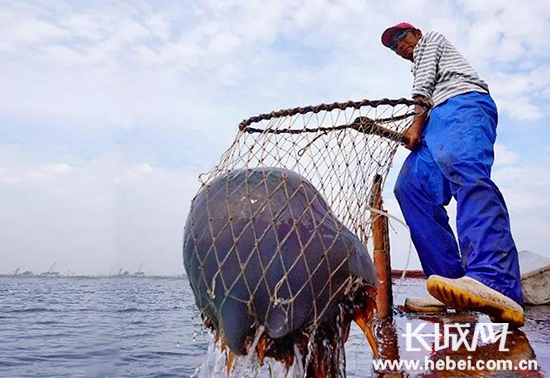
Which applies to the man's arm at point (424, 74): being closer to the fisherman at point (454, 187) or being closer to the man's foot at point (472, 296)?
the fisherman at point (454, 187)

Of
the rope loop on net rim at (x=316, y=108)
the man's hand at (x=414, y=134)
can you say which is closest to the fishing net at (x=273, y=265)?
the rope loop on net rim at (x=316, y=108)

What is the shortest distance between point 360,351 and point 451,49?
354 cm

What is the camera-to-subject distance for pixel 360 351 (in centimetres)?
595

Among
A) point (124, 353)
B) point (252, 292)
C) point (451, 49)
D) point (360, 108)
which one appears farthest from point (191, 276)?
point (124, 353)

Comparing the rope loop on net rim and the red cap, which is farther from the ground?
the red cap

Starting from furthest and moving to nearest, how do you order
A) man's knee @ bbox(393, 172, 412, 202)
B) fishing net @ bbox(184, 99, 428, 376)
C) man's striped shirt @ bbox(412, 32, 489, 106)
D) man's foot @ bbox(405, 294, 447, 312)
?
man's foot @ bbox(405, 294, 447, 312), man's knee @ bbox(393, 172, 412, 202), man's striped shirt @ bbox(412, 32, 489, 106), fishing net @ bbox(184, 99, 428, 376)

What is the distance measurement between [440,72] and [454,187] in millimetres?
1002

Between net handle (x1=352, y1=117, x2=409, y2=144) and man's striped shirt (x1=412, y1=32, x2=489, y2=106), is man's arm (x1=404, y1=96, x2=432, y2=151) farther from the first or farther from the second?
net handle (x1=352, y1=117, x2=409, y2=144)

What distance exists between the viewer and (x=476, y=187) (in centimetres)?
345

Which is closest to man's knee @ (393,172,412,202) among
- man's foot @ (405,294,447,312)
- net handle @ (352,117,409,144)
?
net handle @ (352,117,409,144)

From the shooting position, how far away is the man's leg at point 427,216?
421cm

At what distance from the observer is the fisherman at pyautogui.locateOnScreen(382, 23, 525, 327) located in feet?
10.8

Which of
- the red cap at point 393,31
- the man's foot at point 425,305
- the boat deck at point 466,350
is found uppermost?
the red cap at point 393,31

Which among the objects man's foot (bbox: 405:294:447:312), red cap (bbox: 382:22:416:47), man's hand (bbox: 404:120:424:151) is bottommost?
man's foot (bbox: 405:294:447:312)
